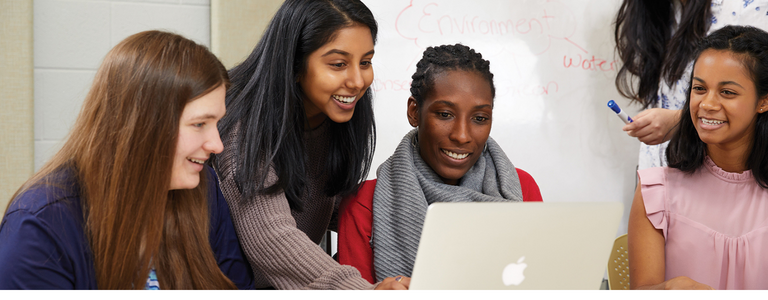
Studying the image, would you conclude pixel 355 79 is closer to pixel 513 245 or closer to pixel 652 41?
pixel 513 245

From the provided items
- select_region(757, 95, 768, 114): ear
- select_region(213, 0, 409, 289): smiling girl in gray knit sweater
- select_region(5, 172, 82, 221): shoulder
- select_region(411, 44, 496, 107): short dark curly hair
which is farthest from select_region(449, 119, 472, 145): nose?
select_region(5, 172, 82, 221): shoulder

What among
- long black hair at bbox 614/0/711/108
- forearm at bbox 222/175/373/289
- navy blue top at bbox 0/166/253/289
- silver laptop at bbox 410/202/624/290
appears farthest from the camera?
long black hair at bbox 614/0/711/108

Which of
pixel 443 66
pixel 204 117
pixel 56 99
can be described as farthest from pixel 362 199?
pixel 56 99

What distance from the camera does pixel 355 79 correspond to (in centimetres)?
124

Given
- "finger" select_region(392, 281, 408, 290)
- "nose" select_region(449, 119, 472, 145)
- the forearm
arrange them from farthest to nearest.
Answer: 1. "nose" select_region(449, 119, 472, 145)
2. the forearm
3. "finger" select_region(392, 281, 408, 290)

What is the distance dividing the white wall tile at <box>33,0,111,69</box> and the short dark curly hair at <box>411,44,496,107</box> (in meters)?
1.14

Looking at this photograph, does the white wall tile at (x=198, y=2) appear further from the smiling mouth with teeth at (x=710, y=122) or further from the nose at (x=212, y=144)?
the smiling mouth with teeth at (x=710, y=122)

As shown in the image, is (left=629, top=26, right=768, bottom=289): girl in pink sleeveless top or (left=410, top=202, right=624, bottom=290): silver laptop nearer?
(left=410, top=202, right=624, bottom=290): silver laptop

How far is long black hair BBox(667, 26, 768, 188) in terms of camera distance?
1.24m

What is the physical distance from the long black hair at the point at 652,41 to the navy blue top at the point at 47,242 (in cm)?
176

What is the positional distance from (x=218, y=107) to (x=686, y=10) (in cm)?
162

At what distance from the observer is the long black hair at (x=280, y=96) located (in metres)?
1.16

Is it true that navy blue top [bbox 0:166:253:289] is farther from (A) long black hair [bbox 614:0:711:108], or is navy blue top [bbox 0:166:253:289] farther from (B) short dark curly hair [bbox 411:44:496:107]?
(A) long black hair [bbox 614:0:711:108]

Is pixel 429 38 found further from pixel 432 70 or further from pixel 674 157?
pixel 674 157
